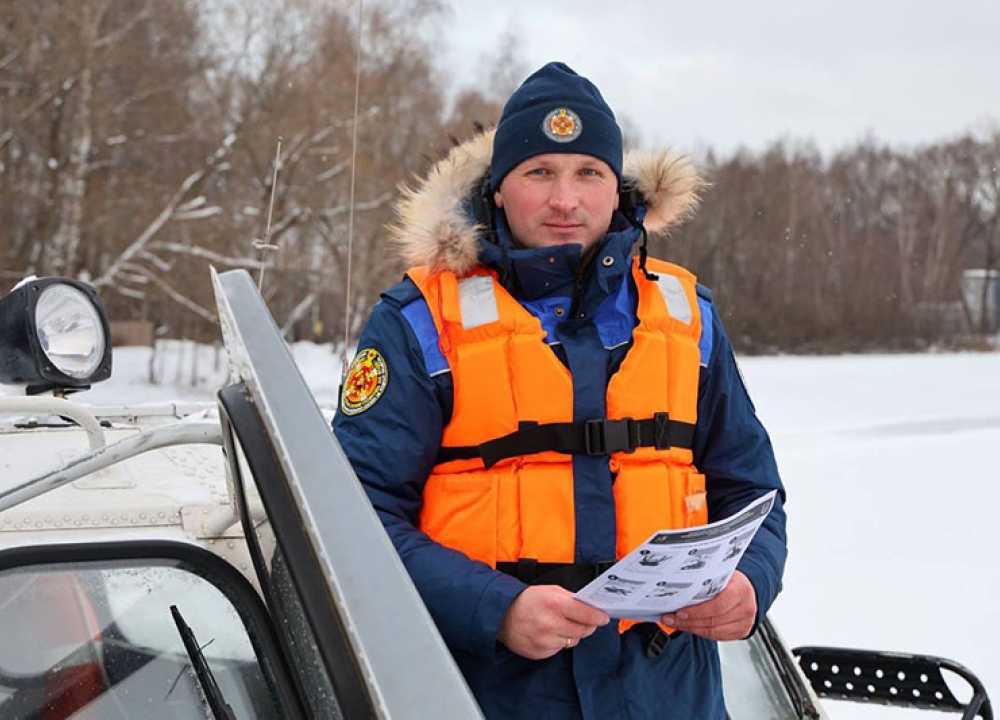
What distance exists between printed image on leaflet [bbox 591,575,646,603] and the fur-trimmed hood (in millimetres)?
718

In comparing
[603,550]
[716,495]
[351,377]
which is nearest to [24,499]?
[351,377]

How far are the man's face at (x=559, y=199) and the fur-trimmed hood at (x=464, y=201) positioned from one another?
0.09 meters

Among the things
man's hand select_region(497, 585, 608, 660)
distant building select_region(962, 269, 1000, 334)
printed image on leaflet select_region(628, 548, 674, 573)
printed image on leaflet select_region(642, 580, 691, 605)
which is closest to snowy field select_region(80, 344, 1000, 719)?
man's hand select_region(497, 585, 608, 660)

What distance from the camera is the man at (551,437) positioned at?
70.1 inches

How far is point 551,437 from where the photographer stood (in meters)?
1.82

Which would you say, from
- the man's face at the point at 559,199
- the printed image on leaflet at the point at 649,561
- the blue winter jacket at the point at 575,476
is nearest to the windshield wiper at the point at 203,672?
the blue winter jacket at the point at 575,476

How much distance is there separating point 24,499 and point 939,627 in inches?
254

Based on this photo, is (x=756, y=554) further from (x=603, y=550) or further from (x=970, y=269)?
(x=970, y=269)

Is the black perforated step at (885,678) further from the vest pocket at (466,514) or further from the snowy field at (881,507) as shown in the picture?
the snowy field at (881,507)

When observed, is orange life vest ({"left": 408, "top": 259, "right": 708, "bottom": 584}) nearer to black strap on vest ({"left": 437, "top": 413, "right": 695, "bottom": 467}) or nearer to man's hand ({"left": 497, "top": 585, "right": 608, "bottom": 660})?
black strap on vest ({"left": 437, "top": 413, "right": 695, "bottom": 467})

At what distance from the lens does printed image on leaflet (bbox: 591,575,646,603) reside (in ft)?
4.87

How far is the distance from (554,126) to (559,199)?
0.15 metres

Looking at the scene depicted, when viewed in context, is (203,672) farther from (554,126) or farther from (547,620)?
(554,126)

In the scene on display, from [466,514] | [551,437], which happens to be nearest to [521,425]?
[551,437]
